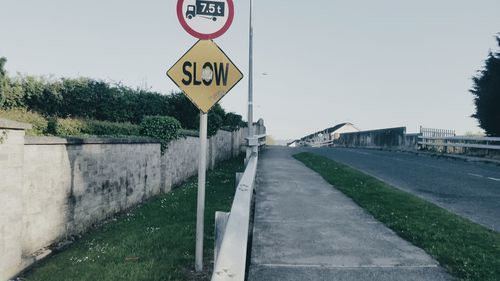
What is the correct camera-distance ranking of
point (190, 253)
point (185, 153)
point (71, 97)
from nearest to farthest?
point (190, 253)
point (185, 153)
point (71, 97)

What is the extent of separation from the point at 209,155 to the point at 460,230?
12310mm

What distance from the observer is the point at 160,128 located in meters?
11.7

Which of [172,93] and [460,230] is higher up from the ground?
[172,93]

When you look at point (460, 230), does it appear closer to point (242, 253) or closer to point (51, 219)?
point (242, 253)

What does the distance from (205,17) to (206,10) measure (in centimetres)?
8

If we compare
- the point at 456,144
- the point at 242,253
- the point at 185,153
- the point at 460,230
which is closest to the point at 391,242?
the point at 460,230

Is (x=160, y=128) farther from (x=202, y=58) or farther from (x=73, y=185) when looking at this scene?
(x=202, y=58)

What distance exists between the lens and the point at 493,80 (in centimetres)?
2331

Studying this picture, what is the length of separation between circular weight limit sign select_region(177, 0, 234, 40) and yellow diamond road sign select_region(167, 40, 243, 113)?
0.41 feet

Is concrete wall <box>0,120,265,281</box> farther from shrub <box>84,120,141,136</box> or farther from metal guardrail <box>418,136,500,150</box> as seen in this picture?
metal guardrail <box>418,136,500,150</box>

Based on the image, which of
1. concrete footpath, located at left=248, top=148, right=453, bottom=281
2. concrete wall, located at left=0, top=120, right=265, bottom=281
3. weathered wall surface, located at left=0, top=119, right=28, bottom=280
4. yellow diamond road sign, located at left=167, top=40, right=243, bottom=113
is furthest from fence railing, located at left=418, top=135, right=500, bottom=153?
weathered wall surface, located at left=0, top=119, right=28, bottom=280

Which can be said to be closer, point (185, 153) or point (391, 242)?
point (391, 242)

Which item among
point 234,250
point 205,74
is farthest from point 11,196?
point 234,250

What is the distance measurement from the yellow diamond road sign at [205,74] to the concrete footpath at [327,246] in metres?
2.06
